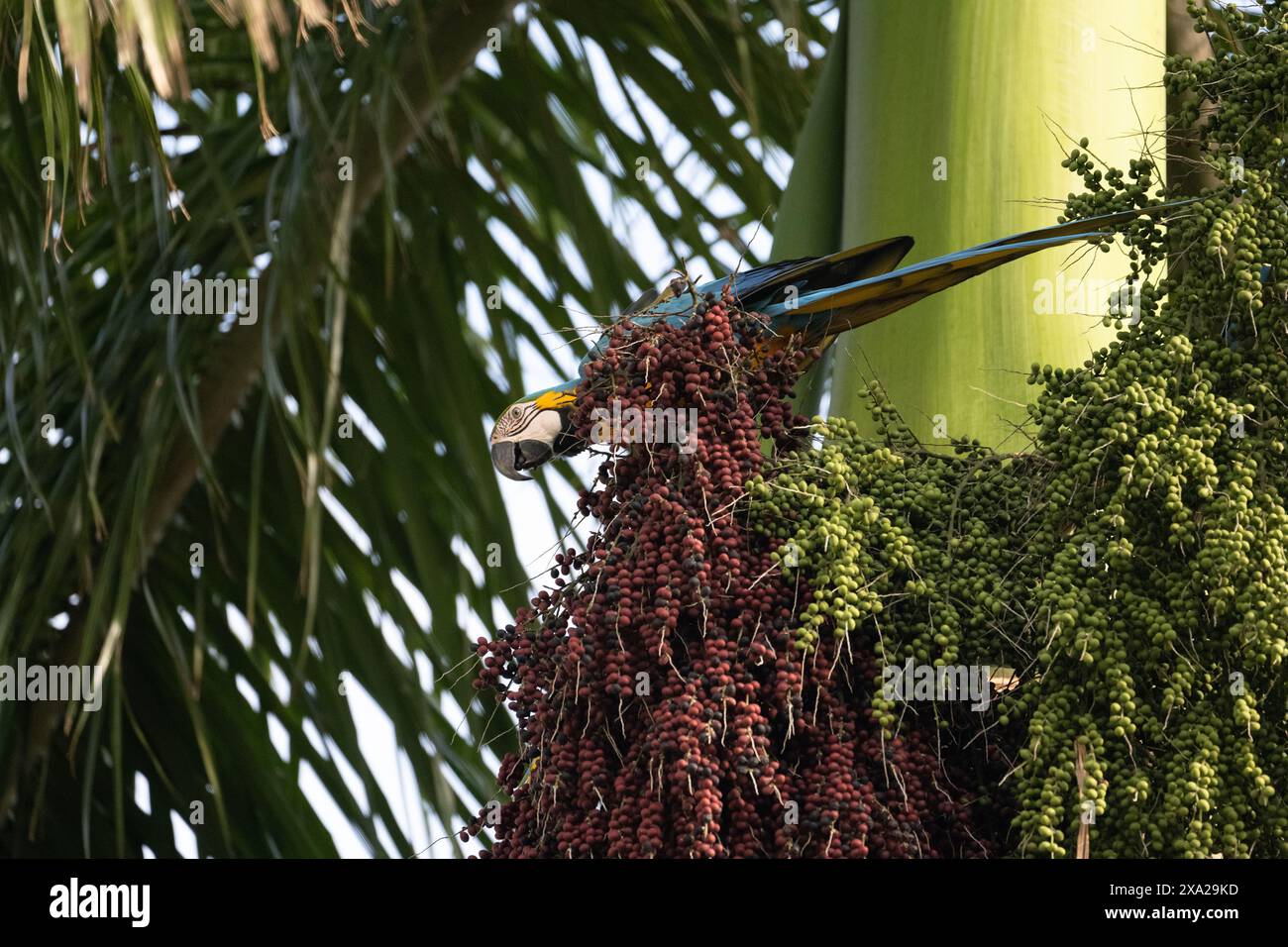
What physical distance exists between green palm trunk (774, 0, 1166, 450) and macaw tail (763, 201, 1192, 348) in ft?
0.64

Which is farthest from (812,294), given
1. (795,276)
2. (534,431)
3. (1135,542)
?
(1135,542)

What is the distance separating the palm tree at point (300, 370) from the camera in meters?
2.80

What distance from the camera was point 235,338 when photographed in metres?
3.12

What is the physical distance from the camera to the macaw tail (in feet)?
5.85

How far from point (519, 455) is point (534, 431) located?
44 mm

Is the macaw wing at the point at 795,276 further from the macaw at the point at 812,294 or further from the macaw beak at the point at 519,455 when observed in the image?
the macaw beak at the point at 519,455

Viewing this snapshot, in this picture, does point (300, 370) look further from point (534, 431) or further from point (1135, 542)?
point (1135, 542)

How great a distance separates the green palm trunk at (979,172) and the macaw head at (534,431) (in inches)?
15.5

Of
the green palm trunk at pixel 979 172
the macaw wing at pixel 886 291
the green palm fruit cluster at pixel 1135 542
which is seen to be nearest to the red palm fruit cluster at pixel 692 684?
the green palm fruit cluster at pixel 1135 542

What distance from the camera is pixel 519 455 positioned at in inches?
77.7

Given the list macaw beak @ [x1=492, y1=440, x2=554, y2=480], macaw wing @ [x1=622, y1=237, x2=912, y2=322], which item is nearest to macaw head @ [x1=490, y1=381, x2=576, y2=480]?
macaw beak @ [x1=492, y1=440, x2=554, y2=480]

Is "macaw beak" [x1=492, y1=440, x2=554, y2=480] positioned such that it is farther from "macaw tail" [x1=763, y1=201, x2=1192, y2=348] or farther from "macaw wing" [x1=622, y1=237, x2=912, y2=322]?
"macaw tail" [x1=763, y1=201, x2=1192, y2=348]
